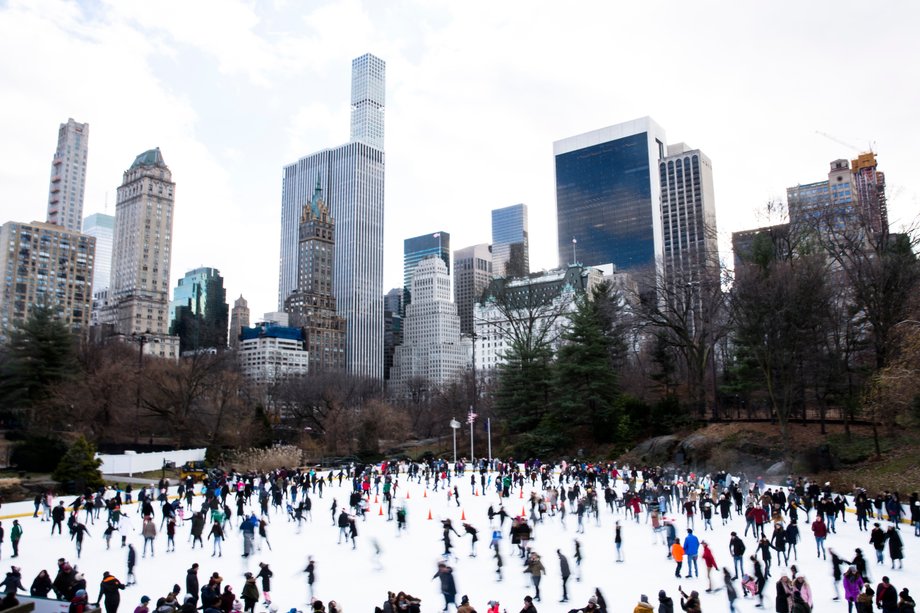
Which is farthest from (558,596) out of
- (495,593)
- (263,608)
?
(263,608)

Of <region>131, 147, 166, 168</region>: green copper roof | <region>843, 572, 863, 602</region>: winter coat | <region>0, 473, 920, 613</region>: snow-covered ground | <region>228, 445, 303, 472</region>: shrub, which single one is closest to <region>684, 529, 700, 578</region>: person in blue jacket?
<region>0, 473, 920, 613</region>: snow-covered ground

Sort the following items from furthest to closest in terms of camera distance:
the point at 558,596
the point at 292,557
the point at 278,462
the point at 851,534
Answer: the point at 278,462 < the point at 851,534 < the point at 292,557 < the point at 558,596

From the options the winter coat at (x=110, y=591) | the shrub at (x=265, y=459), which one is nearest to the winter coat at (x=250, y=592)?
the winter coat at (x=110, y=591)

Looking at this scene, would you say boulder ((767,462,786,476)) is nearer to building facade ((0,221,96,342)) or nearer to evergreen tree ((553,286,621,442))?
evergreen tree ((553,286,621,442))

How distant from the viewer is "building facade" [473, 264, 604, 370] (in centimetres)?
6775

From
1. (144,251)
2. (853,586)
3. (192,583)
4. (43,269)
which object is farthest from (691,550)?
(144,251)

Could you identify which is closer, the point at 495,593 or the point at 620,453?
the point at 495,593

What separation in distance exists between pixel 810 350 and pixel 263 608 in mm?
35904

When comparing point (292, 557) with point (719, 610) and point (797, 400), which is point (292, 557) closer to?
point (719, 610)

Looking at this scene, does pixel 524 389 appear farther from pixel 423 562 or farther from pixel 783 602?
pixel 783 602

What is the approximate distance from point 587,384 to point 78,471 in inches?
1351

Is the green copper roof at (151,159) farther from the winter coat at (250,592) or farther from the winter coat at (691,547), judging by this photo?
the winter coat at (691,547)

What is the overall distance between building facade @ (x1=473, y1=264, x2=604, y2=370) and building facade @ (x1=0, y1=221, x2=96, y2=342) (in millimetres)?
95370

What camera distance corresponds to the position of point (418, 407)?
287 feet
